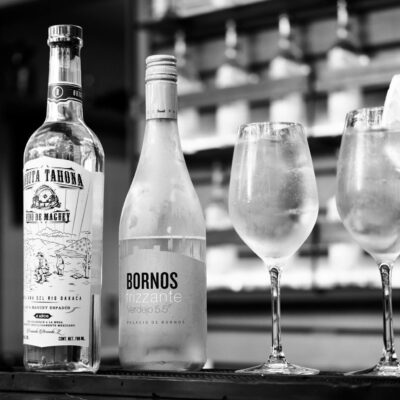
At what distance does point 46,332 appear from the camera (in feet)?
2.44

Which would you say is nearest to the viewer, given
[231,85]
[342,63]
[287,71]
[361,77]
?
[361,77]

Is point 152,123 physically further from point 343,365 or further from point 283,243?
point 343,365

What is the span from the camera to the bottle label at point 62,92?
2.61ft

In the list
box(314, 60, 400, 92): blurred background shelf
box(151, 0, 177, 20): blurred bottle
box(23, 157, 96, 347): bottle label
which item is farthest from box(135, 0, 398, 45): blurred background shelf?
box(23, 157, 96, 347): bottle label

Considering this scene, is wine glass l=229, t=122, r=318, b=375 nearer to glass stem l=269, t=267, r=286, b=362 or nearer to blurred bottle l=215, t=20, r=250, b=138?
glass stem l=269, t=267, r=286, b=362

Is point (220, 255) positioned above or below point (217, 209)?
below

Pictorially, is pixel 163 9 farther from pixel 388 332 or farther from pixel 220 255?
pixel 388 332

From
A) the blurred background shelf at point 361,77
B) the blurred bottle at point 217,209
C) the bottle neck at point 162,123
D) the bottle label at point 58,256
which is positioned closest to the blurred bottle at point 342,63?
the blurred background shelf at point 361,77

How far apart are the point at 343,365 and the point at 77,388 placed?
257 cm

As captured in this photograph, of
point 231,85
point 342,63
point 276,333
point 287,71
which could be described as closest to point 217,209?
point 231,85

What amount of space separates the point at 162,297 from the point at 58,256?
3.9 inches

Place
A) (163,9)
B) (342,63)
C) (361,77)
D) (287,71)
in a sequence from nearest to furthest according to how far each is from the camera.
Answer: (361,77), (342,63), (287,71), (163,9)

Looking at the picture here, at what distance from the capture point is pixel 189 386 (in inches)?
24.1

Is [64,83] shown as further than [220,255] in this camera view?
No
